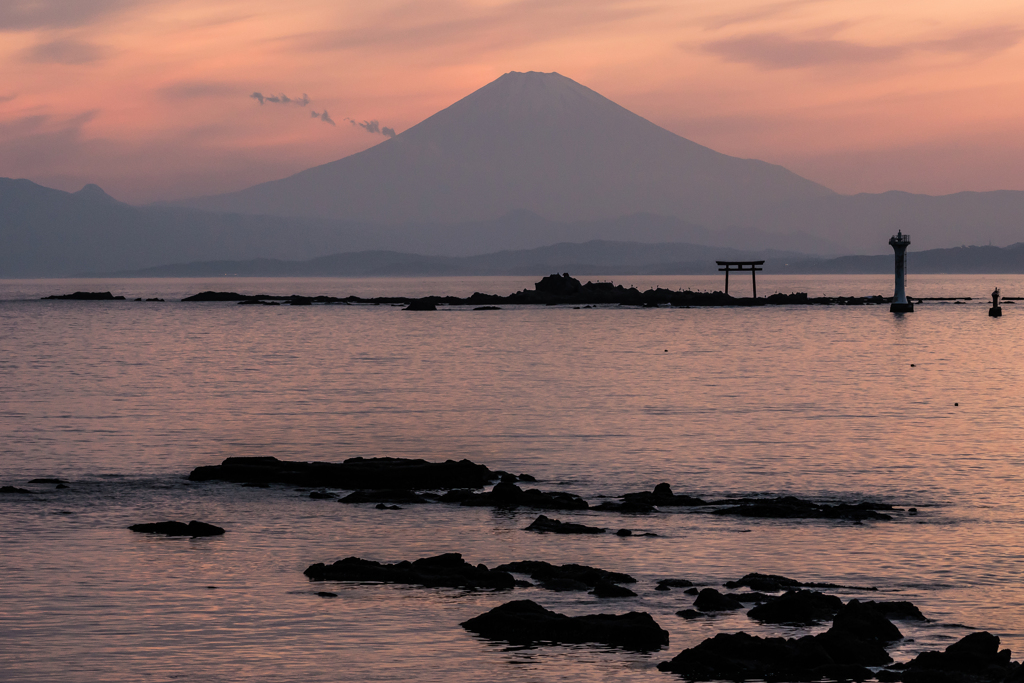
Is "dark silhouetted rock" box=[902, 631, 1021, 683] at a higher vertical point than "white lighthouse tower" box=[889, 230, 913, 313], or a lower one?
lower

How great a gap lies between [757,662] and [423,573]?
613cm

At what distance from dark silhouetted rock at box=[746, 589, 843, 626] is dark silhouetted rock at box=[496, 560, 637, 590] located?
2.46m

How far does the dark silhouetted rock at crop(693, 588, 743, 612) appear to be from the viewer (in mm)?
15797

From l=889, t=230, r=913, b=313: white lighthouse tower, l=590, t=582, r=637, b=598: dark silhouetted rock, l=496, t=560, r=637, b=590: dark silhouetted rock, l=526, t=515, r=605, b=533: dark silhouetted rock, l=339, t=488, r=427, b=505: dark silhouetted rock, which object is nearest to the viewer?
l=590, t=582, r=637, b=598: dark silhouetted rock

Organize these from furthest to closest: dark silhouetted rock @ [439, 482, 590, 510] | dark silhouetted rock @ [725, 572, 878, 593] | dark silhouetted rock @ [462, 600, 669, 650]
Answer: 1. dark silhouetted rock @ [439, 482, 590, 510]
2. dark silhouetted rock @ [725, 572, 878, 593]
3. dark silhouetted rock @ [462, 600, 669, 650]

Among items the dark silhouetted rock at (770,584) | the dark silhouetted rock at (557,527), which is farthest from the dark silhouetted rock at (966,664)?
the dark silhouetted rock at (557,527)

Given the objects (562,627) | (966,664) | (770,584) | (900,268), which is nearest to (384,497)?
(770,584)

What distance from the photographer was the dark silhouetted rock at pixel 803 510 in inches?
885

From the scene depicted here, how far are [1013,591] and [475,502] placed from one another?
36.0 feet

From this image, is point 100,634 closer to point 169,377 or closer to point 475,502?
point 475,502

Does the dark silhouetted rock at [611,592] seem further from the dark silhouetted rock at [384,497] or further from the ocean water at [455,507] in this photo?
the dark silhouetted rock at [384,497]

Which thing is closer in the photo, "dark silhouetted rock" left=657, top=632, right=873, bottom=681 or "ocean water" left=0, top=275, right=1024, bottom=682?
"dark silhouetted rock" left=657, top=632, right=873, bottom=681

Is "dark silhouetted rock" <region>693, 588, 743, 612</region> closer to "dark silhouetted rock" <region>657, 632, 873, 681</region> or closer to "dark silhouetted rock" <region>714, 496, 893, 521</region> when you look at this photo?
"dark silhouetted rock" <region>657, 632, 873, 681</region>

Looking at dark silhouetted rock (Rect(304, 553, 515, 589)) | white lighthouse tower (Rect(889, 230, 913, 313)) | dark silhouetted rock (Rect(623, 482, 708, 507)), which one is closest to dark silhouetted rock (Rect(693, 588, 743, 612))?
dark silhouetted rock (Rect(304, 553, 515, 589))
